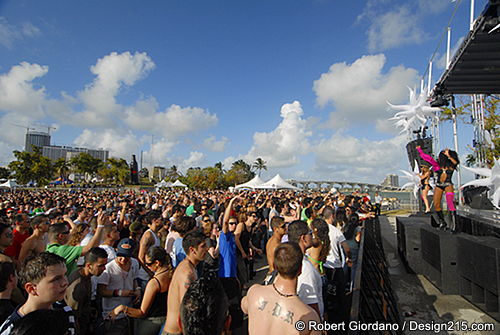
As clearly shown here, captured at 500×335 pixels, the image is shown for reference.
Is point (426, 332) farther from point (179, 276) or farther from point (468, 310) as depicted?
point (179, 276)

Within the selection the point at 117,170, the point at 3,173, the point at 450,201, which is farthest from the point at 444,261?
the point at 3,173

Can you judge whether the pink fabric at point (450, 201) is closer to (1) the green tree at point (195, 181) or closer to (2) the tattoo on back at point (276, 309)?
(2) the tattoo on back at point (276, 309)

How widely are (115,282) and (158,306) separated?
0.78 metres

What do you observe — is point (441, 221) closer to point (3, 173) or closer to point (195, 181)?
point (195, 181)

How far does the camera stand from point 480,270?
393cm

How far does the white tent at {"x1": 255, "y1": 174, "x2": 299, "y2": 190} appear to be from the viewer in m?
24.5

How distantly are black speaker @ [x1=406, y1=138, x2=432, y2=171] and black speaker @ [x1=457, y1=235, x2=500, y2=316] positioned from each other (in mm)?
6588

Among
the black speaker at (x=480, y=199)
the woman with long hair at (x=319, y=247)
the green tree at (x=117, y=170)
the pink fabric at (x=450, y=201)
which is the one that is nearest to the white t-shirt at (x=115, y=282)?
the woman with long hair at (x=319, y=247)

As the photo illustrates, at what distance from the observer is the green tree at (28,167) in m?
39.7

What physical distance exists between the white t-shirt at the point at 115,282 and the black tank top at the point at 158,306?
2.13ft

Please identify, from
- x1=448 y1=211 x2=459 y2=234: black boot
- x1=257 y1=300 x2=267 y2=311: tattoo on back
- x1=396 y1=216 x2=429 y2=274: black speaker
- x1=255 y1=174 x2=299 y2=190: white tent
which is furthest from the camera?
x1=255 y1=174 x2=299 y2=190: white tent

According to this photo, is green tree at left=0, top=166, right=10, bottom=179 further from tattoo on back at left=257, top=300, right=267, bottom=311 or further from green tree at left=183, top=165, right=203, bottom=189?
tattoo on back at left=257, top=300, right=267, bottom=311

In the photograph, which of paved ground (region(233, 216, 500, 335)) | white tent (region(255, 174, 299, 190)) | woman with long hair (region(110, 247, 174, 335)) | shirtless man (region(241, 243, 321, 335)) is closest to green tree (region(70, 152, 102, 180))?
white tent (region(255, 174, 299, 190))

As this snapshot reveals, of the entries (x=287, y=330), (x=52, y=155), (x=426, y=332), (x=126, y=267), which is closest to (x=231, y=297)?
(x=126, y=267)
